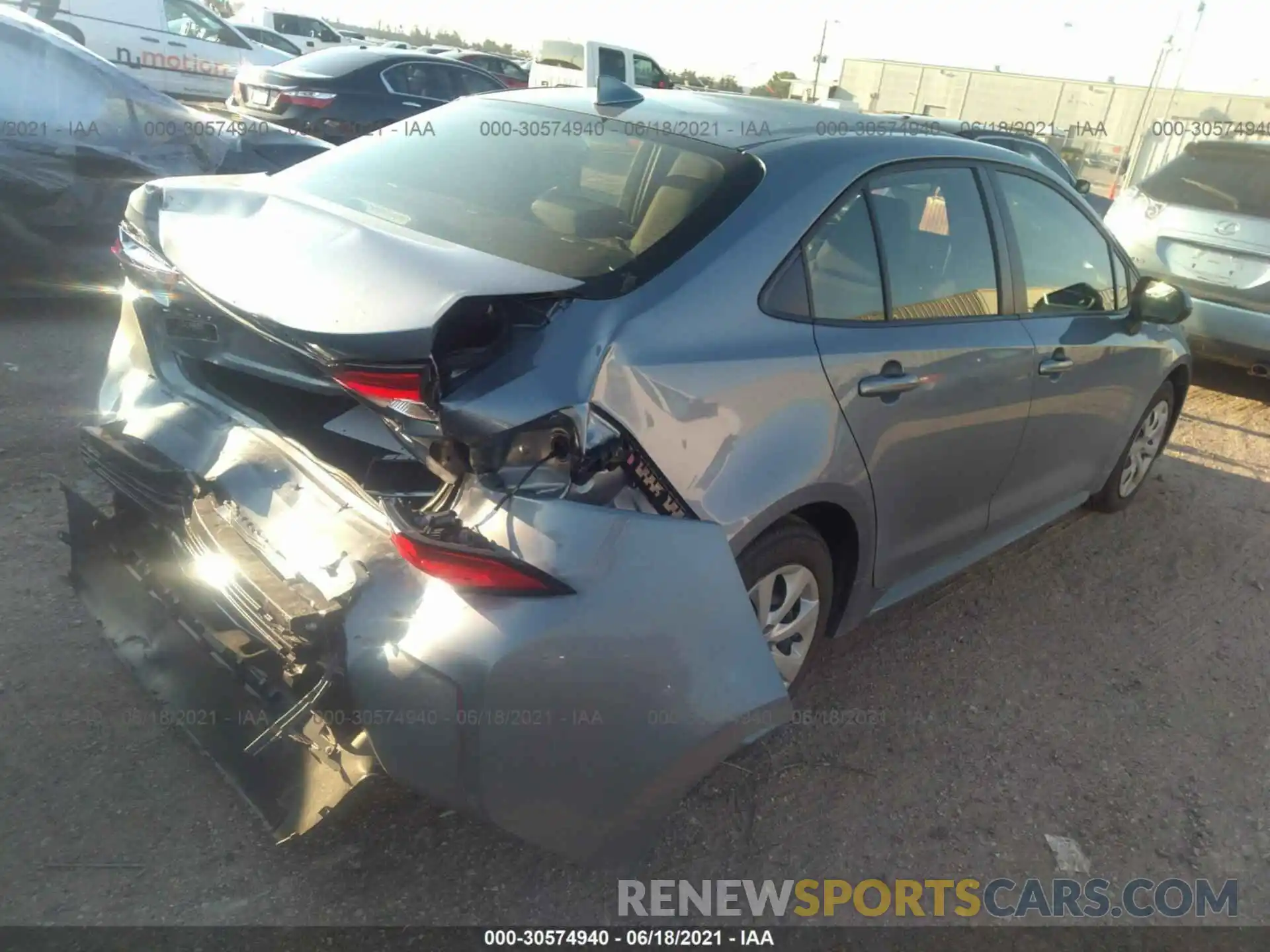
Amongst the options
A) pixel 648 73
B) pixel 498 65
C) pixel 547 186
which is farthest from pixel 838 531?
pixel 498 65

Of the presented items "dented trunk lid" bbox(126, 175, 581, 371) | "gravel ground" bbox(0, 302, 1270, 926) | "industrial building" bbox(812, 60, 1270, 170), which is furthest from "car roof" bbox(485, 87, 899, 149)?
"industrial building" bbox(812, 60, 1270, 170)

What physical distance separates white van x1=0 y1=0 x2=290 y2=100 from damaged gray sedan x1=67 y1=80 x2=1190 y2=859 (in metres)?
12.4

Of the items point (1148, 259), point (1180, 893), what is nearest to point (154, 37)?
point (1148, 259)

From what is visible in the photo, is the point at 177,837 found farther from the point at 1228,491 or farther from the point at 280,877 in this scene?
the point at 1228,491

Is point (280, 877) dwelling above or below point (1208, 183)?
below

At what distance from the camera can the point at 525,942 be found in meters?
2.17

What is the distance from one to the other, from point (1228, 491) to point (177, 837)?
5513mm

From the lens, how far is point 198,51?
1418 centimetres

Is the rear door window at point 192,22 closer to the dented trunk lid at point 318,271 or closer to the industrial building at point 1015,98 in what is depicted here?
the dented trunk lid at point 318,271

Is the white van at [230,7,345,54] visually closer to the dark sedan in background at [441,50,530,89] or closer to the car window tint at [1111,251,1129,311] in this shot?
the dark sedan in background at [441,50,530,89]

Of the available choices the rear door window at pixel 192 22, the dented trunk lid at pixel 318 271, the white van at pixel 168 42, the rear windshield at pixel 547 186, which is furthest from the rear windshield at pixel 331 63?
the dented trunk lid at pixel 318 271

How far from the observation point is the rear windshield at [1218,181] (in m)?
6.93

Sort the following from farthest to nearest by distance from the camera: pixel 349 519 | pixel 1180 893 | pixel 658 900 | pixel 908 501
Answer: pixel 908 501
pixel 1180 893
pixel 658 900
pixel 349 519

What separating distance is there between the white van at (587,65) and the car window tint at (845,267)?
14294 mm
